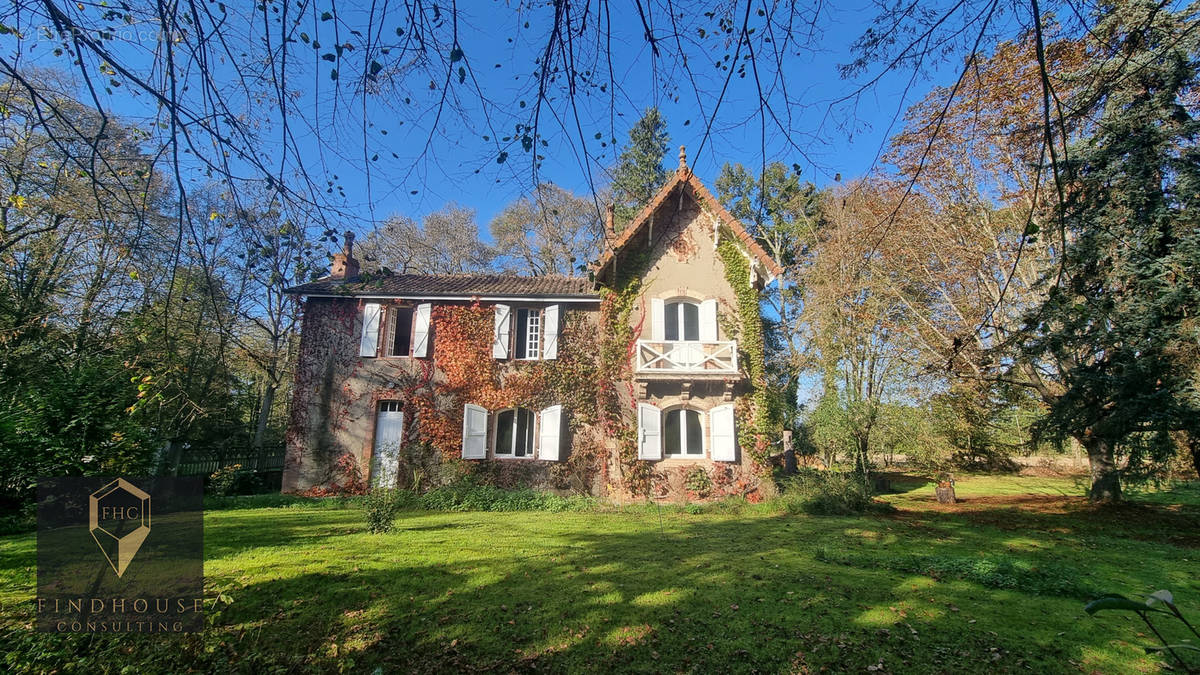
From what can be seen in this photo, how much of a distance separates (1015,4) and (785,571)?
5798 millimetres

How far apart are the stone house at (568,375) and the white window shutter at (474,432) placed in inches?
1.5

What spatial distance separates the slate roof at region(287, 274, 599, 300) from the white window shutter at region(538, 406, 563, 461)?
3461 mm

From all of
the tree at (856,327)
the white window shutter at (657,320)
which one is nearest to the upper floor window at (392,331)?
the white window shutter at (657,320)

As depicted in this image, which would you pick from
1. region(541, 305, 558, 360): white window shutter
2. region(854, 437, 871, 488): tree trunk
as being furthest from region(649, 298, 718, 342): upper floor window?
region(854, 437, 871, 488): tree trunk

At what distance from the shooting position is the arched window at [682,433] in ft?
41.8

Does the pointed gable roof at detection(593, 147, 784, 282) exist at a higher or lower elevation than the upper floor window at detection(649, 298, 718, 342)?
higher

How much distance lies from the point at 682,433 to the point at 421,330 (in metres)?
8.22

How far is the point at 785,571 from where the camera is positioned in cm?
588

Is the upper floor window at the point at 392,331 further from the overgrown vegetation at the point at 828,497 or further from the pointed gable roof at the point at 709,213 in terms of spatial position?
the overgrown vegetation at the point at 828,497

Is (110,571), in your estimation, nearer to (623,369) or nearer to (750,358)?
(623,369)

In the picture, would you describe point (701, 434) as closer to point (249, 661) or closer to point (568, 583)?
point (568, 583)

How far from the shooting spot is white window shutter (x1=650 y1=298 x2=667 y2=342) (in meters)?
13.3

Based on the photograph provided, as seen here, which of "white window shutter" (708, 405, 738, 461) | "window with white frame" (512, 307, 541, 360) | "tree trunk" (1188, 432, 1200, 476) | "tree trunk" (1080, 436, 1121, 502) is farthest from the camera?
"window with white frame" (512, 307, 541, 360)

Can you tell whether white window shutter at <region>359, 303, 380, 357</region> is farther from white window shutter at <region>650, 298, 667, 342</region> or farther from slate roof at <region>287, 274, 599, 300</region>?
white window shutter at <region>650, 298, 667, 342</region>
